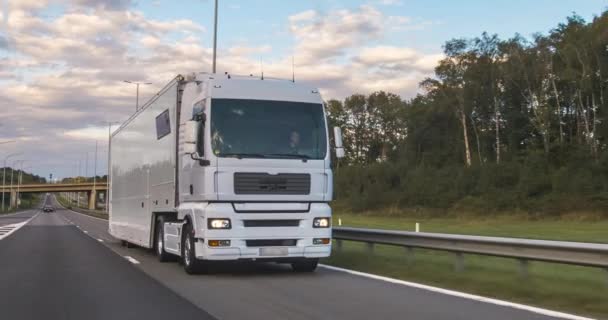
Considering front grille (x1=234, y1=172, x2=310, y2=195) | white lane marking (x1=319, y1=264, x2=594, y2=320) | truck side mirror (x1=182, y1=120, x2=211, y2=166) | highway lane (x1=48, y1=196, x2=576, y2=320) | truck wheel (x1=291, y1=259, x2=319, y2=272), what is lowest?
highway lane (x1=48, y1=196, x2=576, y2=320)

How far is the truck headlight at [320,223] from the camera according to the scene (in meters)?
12.8

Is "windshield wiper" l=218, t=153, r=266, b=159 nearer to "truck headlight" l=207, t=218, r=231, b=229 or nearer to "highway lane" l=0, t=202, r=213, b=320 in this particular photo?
"truck headlight" l=207, t=218, r=231, b=229

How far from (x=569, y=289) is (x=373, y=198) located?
60.8 m

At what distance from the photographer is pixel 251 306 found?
9.27m

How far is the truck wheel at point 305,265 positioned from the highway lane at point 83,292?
8.88 ft

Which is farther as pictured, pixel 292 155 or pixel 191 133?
pixel 292 155

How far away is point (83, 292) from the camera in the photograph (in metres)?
10.8

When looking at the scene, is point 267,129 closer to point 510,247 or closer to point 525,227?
point 510,247

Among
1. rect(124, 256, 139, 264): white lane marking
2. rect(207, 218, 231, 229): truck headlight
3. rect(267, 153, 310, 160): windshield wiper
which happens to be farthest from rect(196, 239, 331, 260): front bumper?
rect(124, 256, 139, 264): white lane marking

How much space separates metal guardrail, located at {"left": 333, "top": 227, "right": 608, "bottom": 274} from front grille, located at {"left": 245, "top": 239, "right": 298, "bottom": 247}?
262 cm

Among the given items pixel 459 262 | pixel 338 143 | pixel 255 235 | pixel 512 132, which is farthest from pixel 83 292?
pixel 512 132

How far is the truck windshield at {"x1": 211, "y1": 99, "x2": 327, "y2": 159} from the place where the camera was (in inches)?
485

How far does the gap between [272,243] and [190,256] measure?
1.56 metres

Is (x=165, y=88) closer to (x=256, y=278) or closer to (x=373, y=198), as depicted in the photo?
(x=256, y=278)
